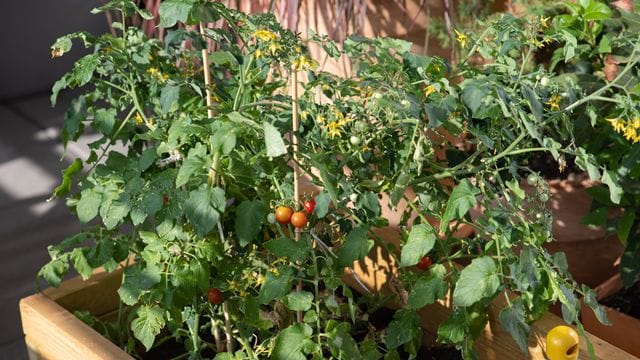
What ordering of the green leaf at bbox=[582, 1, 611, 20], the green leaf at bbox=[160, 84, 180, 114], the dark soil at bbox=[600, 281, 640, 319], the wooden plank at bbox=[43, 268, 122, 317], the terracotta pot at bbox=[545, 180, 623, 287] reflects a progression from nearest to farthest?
the green leaf at bbox=[160, 84, 180, 114] → the wooden plank at bbox=[43, 268, 122, 317] → the green leaf at bbox=[582, 1, 611, 20] → the dark soil at bbox=[600, 281, 640, 319] → the terracotta pot at bbox=[545, 180, 623, 287]

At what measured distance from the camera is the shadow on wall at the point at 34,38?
12.9 ft

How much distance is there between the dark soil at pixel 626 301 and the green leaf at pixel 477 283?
0.91 metres

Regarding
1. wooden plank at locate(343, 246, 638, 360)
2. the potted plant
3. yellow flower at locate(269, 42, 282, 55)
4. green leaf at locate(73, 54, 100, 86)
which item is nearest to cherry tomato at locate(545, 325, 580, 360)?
the potted plant

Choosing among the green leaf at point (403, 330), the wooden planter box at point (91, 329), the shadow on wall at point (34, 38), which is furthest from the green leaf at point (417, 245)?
the shadow on wall at point (34, 38)

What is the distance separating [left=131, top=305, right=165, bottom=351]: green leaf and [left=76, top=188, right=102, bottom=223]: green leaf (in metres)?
0.17

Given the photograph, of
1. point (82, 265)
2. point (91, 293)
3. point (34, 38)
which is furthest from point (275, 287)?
point (34, 38)

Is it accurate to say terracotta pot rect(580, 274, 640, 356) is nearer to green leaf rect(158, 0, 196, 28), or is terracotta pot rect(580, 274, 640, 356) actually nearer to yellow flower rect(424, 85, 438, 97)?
yellow flower rect(424, 85, 438, 97)

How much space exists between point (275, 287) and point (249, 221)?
0.34 ft

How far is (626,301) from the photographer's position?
6.41 ft

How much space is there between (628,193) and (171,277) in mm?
1096

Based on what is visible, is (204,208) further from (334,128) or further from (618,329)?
(618,329)

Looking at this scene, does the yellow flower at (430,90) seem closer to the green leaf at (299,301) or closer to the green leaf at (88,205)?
the green leaf at (299,301)

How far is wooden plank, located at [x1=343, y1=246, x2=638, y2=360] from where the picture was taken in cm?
140

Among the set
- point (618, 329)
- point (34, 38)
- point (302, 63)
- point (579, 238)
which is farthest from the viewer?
point (34, 38)
